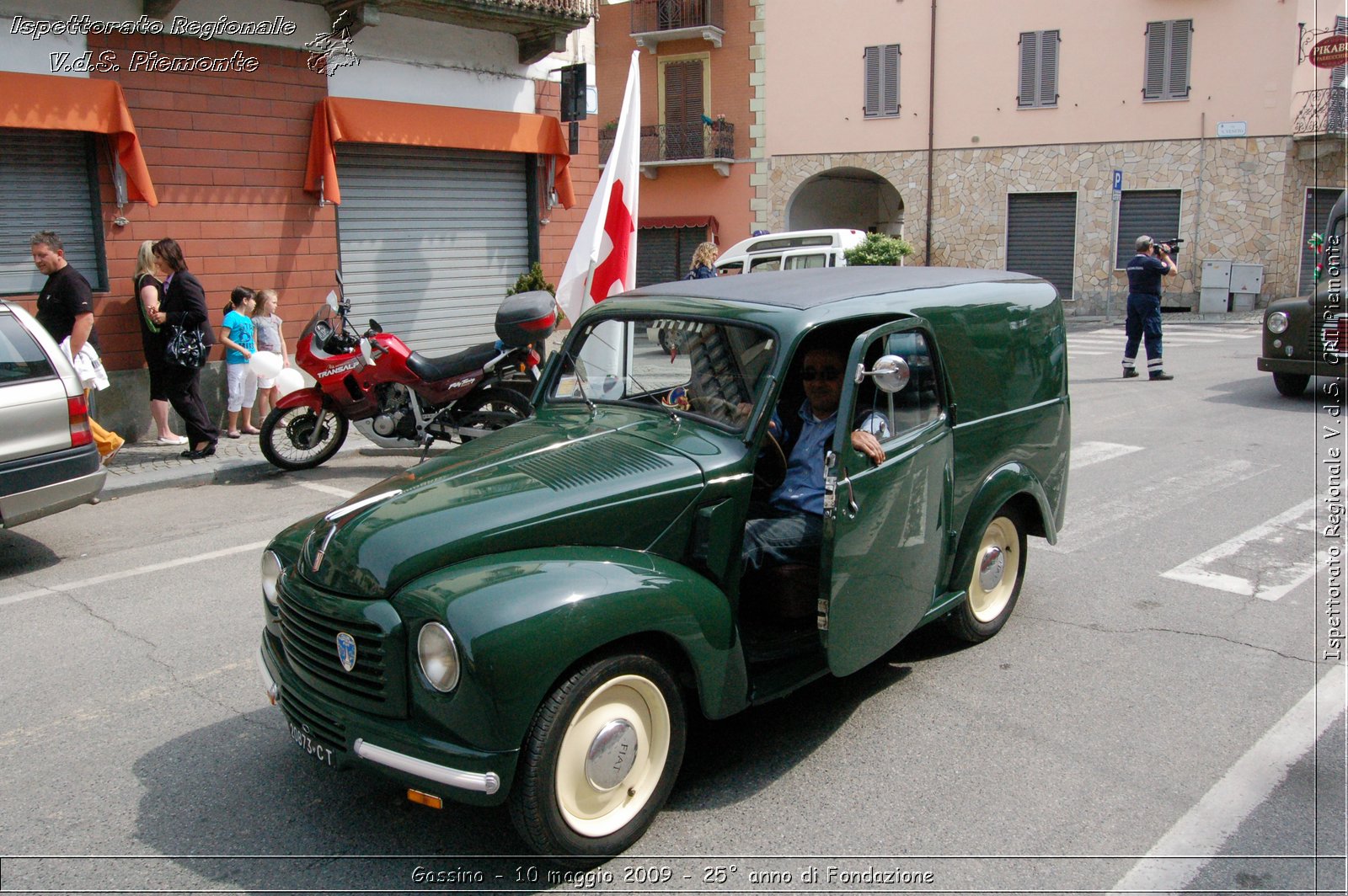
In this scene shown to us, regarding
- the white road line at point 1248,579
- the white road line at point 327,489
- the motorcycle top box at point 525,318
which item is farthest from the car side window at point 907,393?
the white road line at point 327,489

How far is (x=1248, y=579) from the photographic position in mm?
5980

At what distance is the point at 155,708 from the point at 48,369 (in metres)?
2.99

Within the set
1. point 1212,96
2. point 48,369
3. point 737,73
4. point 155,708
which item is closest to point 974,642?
point 155,708

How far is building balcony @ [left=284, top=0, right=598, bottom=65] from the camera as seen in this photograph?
11.9m

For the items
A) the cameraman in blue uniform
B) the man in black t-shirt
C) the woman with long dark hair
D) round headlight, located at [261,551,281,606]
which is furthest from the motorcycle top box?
the cameraman in blue uniform

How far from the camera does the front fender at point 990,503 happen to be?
475 centimetres

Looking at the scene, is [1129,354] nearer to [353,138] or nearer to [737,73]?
[353,138]

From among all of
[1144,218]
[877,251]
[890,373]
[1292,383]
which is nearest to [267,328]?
[890,373]

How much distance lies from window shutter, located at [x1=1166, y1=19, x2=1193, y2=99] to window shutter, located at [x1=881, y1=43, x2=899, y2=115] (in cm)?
655

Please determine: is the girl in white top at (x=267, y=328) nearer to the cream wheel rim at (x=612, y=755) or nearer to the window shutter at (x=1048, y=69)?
the cream wheel rim at (x=612, y=755)

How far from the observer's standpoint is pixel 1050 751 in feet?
13.2

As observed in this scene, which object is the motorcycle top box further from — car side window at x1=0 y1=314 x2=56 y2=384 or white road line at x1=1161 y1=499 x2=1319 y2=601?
white road line at x1=1161 y1=499 x2=1319 y2=601

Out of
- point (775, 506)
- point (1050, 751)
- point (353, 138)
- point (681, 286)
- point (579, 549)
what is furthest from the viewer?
point (353, 138)

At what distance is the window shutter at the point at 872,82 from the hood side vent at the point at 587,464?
27013 mm
